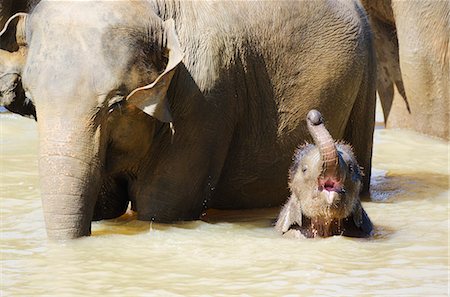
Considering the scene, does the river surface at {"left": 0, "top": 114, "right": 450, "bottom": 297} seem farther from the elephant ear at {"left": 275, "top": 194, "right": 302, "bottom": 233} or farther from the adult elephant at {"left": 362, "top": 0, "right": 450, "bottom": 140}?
the adult elephant at {"left": 362, "top": 0, "right": 450, "bottom": 140}

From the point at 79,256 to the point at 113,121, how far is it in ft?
2.74

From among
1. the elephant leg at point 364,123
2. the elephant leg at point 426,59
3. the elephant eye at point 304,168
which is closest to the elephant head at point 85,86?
the elephant eye at point 304,168

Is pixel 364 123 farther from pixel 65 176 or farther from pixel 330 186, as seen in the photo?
pixel 65 176

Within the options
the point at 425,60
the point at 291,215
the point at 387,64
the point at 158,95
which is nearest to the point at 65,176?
the point at 158,95

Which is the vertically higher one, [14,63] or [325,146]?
[14,63]

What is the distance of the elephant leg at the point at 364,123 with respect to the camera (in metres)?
8.47

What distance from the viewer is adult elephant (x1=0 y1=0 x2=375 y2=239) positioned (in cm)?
653

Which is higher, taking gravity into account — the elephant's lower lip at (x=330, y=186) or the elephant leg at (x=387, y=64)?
the elephant leg at (x=387, y=64)

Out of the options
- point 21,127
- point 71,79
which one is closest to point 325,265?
point 71,79

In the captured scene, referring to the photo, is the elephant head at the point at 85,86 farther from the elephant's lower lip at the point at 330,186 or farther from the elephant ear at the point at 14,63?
the elephant's lower lip at the point at 330,186

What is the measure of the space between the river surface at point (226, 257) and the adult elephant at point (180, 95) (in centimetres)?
22

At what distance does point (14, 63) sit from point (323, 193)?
1.99 m

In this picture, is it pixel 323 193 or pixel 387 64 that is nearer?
pixel 323 193

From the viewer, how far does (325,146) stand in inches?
252
